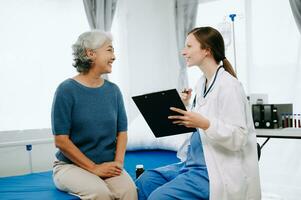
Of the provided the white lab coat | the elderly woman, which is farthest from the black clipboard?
the elderly woman

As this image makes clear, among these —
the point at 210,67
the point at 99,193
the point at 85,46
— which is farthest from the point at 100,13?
the point at 99,193

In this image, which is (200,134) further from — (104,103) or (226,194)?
(104,103)

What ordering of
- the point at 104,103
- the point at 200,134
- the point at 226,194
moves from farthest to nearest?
the point at 104,103 → the point at 200,134 → the point at 226,194

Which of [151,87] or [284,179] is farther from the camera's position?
[151,87]

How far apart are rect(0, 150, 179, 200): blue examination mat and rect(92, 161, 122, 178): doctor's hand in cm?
17

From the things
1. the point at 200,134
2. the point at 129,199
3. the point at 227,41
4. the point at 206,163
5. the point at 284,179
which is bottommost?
the point at 284,179

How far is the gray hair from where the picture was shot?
2018mm

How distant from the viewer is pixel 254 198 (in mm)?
1760

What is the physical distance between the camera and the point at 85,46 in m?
2.02

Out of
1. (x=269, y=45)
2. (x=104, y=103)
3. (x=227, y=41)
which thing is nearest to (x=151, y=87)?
(x=227, y=41)

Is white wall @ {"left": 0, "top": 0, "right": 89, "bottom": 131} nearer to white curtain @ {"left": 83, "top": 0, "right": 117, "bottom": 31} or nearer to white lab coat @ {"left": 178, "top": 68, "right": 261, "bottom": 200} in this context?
white curtain @ {"left": 83, "top": 0, "right": 117, "bottom": 31}

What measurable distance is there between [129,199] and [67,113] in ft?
1.78

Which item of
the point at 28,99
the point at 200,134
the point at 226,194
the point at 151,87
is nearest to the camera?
the point at 226,194

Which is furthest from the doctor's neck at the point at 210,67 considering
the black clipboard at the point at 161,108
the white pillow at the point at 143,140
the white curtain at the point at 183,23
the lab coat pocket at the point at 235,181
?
the white curtain at the point at 183,23
